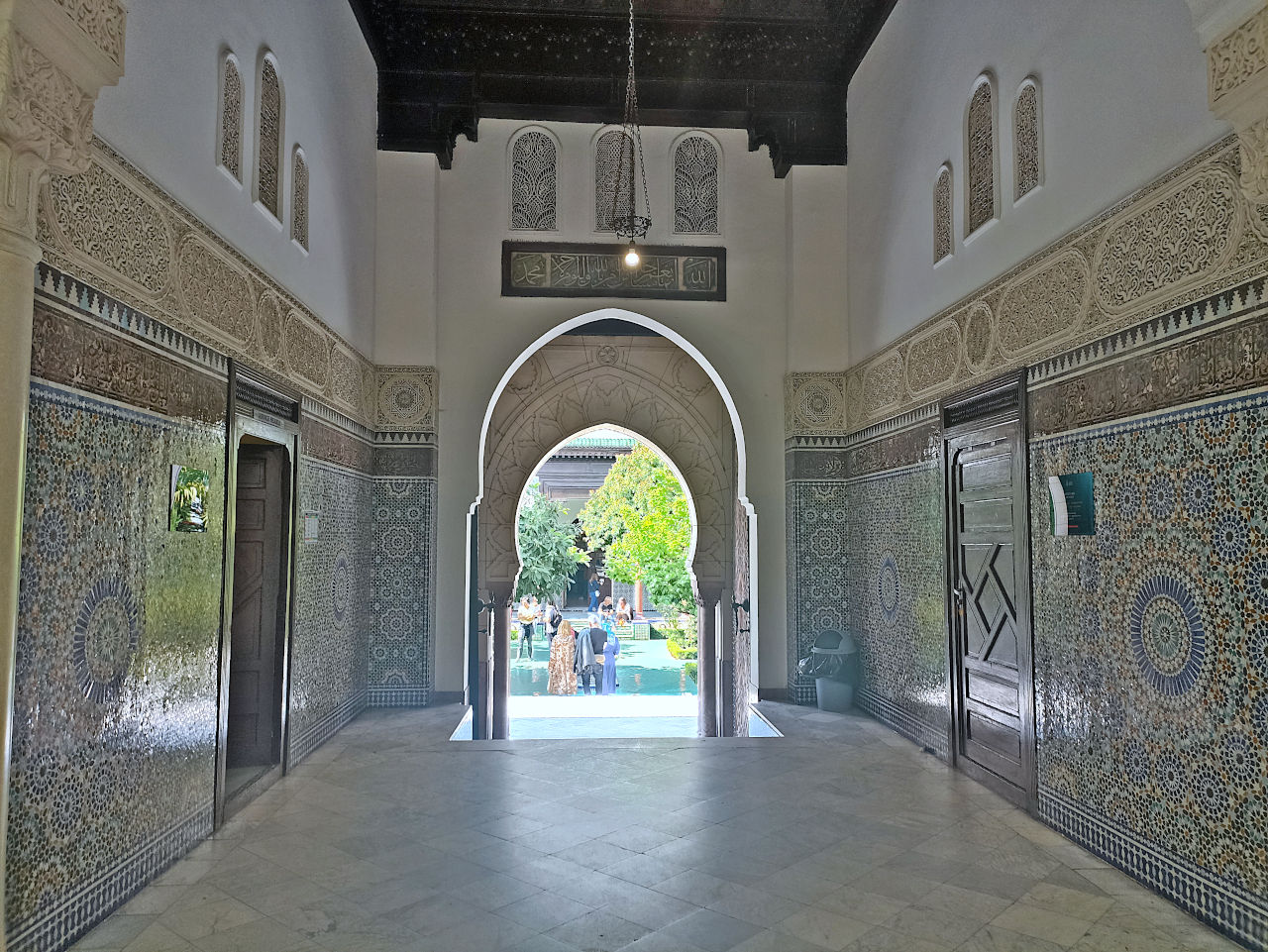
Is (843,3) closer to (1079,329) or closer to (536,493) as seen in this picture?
(1079,329)

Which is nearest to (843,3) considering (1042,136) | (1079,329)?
(1042,136)

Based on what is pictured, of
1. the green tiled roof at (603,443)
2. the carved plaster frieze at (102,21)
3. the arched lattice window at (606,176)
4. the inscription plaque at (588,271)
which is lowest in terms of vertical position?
the carved plaster frieze at (102,21)

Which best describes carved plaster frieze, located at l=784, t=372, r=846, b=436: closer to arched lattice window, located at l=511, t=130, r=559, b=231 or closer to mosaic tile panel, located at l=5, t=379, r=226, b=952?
arched lattice window, located at l=511, t=130, r=559, b=231

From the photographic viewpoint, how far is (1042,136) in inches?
140

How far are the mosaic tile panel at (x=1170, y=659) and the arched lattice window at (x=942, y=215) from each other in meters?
1.54

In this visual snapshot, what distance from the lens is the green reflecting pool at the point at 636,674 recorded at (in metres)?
13.0

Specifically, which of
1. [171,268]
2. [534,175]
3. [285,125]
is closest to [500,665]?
[534,175]

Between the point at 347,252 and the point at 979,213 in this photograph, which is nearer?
the point at 979,213

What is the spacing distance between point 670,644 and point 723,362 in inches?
349

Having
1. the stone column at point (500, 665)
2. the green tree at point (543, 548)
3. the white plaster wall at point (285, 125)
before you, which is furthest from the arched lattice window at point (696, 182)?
the green tree at point (543, 548)

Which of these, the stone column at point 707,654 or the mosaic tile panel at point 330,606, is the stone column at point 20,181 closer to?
the mosaic tile panel at point 330,606

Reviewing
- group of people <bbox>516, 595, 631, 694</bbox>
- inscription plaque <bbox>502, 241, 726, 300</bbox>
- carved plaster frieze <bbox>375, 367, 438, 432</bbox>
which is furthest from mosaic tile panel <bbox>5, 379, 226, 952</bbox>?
group of people <bbox>516, 595, 631, 694</bbox>

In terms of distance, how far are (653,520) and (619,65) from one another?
7.59 metres

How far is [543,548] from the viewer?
1457 centimetres
